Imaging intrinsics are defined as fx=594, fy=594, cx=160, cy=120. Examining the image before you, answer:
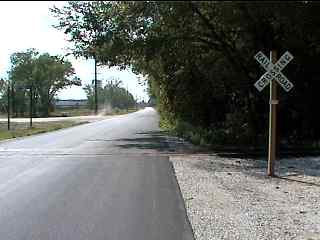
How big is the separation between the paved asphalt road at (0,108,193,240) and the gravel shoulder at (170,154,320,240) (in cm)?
34

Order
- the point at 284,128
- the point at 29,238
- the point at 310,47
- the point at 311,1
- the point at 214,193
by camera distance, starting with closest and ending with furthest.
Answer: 1. the point at 29,238
2. the point at 214,193
3. the point at 311,1
4. the point at 310,47
5. the point at 284,128

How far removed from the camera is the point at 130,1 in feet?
56.6

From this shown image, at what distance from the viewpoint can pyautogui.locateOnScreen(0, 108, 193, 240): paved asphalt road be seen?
7781 millimetres

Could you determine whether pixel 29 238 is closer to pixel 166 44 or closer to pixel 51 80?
pixel 166 44

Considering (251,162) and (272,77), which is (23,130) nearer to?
(251,162)

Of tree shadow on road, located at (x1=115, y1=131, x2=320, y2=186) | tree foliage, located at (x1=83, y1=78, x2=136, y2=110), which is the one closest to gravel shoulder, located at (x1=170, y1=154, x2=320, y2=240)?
tree shadow on road, located at (x1=115, y1=131, x2=320, y2=186)

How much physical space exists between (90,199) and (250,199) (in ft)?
9.33

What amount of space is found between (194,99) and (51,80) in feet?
301

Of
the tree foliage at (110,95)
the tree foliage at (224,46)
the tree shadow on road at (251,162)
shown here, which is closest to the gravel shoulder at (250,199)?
the tree shadow on road at (251,162)

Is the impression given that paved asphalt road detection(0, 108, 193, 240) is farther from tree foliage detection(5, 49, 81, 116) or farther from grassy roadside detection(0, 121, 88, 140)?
tree foliage detection(5, 49, 81, 116)

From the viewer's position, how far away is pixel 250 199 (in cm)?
1062

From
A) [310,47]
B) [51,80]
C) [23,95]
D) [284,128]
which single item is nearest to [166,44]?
[310,47]

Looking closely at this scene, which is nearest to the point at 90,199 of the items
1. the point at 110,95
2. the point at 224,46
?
the point at 224,46

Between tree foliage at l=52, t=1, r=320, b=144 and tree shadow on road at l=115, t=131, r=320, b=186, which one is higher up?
tree foliage at l=52, t=1, r=320, b=144
